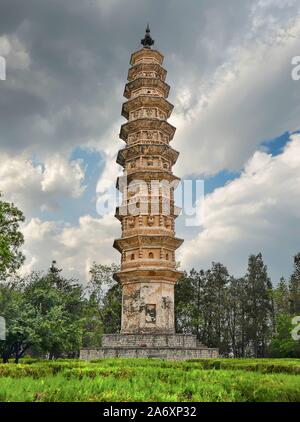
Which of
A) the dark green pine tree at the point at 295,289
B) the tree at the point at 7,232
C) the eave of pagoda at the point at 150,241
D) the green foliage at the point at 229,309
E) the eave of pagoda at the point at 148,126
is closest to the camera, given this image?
the tree at the point at 7,232

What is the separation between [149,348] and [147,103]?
63.3ft

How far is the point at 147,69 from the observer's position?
34.1 m

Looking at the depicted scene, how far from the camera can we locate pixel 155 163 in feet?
102

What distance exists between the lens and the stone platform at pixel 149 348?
23.4m

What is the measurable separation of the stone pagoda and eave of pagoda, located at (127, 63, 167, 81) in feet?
0.26

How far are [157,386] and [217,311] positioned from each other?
144 ft

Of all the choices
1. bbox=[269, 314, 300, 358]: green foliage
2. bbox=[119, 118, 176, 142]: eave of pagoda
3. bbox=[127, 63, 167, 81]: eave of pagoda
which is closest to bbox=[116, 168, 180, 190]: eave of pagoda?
bbox=[119, 118, 176, 142]: eave of pagoda

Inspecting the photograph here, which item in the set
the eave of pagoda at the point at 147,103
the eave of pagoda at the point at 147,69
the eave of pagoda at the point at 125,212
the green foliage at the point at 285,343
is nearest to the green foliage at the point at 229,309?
the green foliage at the point at 285,343

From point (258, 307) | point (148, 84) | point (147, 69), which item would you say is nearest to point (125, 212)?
point (148, 84)

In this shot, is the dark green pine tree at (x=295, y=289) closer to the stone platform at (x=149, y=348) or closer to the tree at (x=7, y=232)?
the stone platform at (x=149, y=348)

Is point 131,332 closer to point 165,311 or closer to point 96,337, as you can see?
point 165,311

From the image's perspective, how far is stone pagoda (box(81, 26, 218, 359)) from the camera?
2488cm

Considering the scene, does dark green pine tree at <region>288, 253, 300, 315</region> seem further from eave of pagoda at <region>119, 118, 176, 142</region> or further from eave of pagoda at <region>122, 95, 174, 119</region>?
eave of pagoda at <region>122, 95, 174, 119</region>
